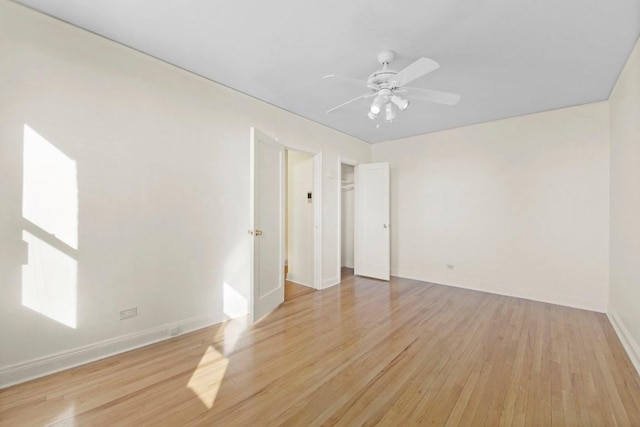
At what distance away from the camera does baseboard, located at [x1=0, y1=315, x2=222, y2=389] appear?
1.97 meters

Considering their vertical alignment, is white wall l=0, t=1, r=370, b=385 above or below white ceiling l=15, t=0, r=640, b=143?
below

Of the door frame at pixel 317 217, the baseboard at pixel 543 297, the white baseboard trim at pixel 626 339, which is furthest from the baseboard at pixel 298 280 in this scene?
the white baseboard trim at pixel 626 339

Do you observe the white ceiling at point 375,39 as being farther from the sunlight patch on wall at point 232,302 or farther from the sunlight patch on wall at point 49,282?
the sunlight patch on wall at point 232,302

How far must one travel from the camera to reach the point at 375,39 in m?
2.29

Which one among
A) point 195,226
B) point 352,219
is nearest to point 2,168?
point 195,226

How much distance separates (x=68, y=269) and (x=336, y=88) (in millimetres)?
3127

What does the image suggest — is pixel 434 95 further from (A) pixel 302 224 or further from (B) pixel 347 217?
(B) pixel 347 217

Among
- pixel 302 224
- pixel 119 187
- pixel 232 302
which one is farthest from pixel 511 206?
pixel 119 187

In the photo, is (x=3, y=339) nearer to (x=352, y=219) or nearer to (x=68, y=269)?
(x=68, y=269)

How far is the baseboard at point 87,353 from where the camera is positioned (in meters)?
1.97

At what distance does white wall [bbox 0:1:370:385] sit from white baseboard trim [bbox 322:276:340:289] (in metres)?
1.53

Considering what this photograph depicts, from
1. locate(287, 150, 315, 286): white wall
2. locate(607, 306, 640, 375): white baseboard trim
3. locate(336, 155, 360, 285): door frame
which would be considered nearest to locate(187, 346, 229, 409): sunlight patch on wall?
locate(287, 150, 315, 286): white wall

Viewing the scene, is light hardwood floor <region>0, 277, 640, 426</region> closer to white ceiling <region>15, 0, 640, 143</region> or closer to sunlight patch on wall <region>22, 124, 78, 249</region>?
sunlight patch on wall <region>22, 124, 78, 249</region>

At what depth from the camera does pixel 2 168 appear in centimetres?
194
